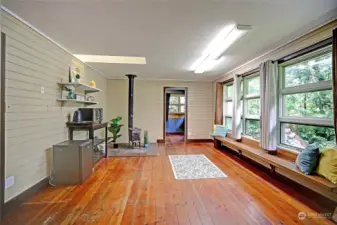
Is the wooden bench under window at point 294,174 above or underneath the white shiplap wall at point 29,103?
underneath

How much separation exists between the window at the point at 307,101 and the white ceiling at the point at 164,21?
503 millimetres

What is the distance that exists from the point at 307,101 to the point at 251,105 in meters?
1.96

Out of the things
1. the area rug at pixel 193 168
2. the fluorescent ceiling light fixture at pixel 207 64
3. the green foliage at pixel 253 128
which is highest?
the fluorescent ceiling light fixture at pixel 207 64

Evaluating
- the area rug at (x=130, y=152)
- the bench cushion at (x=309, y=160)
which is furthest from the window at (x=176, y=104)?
the bench cushion at (x=309, y=160)

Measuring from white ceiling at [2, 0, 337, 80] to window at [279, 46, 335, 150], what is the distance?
503mm

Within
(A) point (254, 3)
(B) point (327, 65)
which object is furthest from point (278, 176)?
(A) point (254, 3)

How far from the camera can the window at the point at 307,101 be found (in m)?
3.05

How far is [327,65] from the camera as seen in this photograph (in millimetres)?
3057

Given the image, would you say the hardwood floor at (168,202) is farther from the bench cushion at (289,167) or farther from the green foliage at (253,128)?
the green foliage at (253,128)

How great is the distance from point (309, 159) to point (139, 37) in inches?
116

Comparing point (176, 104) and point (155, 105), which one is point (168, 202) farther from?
point (176, 104)

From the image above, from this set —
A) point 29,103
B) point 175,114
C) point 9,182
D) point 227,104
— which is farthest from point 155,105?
point 9,182

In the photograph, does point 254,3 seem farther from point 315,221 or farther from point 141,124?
point 141,124

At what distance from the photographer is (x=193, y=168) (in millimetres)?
4344
